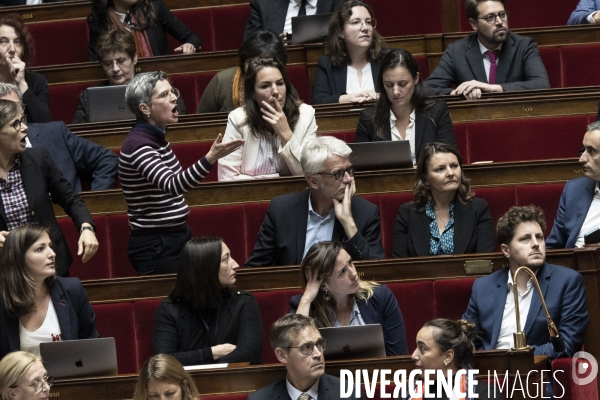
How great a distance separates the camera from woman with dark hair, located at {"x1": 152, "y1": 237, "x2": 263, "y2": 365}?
1.86 m

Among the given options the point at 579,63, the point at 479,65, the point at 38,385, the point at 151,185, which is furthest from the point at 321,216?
the point at 579,63

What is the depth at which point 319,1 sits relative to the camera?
9.56 ft

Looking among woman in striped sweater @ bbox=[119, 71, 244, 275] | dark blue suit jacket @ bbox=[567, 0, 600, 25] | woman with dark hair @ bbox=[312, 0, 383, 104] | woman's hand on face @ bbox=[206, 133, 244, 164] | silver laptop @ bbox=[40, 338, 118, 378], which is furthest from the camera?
dark blue suit jacket @ bbox=[567, 0, 600, 25]

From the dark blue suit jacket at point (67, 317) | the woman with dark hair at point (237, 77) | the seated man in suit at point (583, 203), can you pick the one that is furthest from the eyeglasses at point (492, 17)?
the dark blue suit jacket at point (67, 317)

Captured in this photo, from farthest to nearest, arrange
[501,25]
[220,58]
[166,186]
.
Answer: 1. [220,58]
2. [501,25]
3. [166,186]

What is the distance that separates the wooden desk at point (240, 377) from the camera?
1643mm

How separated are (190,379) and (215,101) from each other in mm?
1144

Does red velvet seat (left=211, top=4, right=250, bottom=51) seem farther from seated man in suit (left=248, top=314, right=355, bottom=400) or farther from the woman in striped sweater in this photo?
seated man in suit (left=248, top=314, right=355, bottom=400)

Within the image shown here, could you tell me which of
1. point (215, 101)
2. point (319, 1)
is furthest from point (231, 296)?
point (319, 1)

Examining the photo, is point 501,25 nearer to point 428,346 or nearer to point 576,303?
point 576,303

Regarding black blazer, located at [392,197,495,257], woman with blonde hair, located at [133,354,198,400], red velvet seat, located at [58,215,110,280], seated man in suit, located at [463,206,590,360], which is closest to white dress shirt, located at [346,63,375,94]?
black blazer, located at [392,197,495,257]

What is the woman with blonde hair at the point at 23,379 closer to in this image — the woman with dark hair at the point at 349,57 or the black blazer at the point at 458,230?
the black blazer at the point at 458,230

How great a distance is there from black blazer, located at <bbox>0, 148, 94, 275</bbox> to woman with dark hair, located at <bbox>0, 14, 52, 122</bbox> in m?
0.48

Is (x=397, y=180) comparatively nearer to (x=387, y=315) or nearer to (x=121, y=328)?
(x=387, y=315)
